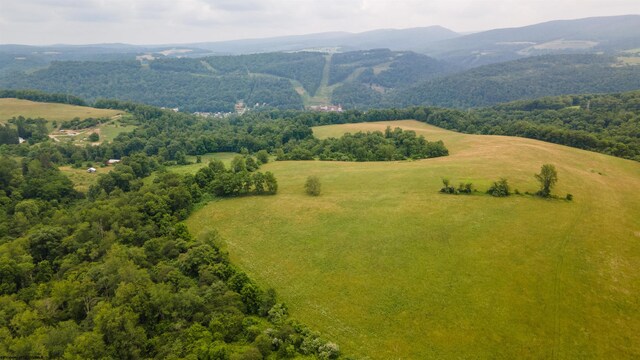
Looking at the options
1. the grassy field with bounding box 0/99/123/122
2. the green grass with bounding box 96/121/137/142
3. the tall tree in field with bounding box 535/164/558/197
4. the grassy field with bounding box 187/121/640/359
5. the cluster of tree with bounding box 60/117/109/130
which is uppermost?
the grassy field with bounding box 0/99/123/122

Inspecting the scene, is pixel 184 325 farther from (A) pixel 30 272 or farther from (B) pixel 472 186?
(B) pixel 472 186

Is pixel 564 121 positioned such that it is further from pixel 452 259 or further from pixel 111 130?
pixel 111 130

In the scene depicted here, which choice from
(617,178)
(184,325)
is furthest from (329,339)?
(617,178)

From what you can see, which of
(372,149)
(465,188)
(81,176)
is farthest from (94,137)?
(465,188)

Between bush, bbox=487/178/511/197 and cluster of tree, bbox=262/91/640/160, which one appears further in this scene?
cluster of tree, bbox=262/91/640/160

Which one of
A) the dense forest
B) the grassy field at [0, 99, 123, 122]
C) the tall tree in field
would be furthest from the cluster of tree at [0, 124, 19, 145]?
the tall tree in field

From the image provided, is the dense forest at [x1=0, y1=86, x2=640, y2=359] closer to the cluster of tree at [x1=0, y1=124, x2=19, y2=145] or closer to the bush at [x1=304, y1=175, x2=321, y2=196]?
the cluster of tree at [x1=0, y1=124, x2=19, y2=145]
